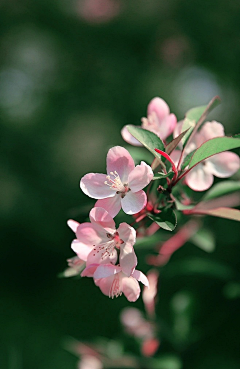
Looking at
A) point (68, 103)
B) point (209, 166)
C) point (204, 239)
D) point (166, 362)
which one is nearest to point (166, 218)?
point (209, 166)

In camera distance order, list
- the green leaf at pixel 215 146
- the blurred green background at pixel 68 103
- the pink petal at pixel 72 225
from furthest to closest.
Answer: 1. the blurred green background at pixel 68 103
2. the pink petal at pixel 72 225
3. the green leaf at pixel 215 146

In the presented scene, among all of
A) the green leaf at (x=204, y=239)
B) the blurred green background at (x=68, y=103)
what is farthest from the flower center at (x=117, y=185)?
the blurred green background at (x=68, y=103)

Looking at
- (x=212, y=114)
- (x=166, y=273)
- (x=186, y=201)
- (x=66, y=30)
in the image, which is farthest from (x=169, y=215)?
(x=66, y=30)

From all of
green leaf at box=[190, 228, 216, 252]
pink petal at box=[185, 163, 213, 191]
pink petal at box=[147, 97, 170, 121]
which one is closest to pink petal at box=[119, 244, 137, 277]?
pink petal at box=[185, 163, 213, 191]

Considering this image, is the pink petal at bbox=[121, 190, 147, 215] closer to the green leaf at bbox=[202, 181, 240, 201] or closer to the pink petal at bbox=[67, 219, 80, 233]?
the pink petal at bbox=[67, 219, 80, 233]

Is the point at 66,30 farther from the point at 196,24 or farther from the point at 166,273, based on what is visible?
the point at 166,273

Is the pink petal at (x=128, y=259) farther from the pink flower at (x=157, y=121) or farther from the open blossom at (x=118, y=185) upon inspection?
the pink flower at (x=157, y=121)

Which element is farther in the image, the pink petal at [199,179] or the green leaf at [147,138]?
the pink petal at [199,179]
